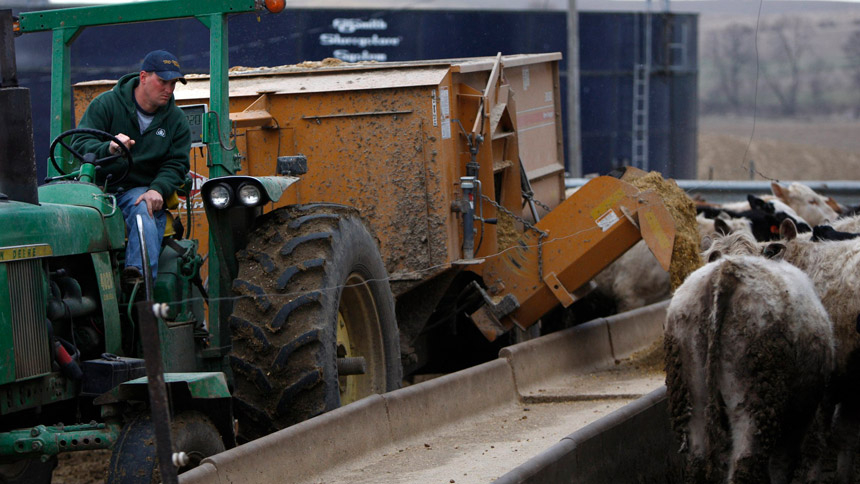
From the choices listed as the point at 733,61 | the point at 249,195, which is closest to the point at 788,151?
the point at 733,61

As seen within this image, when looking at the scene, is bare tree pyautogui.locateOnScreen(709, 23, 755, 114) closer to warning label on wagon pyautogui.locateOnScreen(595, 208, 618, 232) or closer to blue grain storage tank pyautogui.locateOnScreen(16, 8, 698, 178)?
blue grain storage tank pyautogui.locateOnScreen(16, 8, 698, 178)

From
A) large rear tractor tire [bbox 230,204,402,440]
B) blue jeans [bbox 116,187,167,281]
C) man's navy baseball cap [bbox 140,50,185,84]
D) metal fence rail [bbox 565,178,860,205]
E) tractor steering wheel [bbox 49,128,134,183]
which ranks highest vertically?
man's navy baseball cap [bbox 140,50,185,84]

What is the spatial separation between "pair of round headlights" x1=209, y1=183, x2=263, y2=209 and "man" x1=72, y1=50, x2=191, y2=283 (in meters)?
0.20

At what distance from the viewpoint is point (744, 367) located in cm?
556

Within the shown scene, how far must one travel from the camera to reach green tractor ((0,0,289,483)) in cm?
502

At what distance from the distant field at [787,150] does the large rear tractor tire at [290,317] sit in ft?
72.2

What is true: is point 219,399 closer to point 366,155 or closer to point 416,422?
point 416,422

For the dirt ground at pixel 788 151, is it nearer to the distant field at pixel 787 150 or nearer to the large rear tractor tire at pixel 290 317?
the distant field at pixel 787 150

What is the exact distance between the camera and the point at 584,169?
68.0 ft

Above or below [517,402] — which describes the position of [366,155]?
above

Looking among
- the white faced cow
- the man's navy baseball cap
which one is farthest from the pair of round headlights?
the white faced cow

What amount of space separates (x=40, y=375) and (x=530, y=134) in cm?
634

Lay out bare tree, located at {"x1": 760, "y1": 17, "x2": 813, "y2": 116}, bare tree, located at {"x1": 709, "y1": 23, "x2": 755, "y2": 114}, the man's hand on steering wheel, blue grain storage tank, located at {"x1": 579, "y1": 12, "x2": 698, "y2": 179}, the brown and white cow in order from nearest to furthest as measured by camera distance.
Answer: the brown and white cow < the man's hand on steering wheel < blue grain storage tank, located at {"x1": 579, "y1": 12, "x2": 698, "y2": 179} < bare tree, located at {"x1": 760, "y1": 17, "x2": 813, "y2": 116} < bare tree, located at {"x1": 709, "y1": 23, "x2": 755, "y2": 114}

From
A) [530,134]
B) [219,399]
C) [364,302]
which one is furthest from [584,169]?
[219,399]
